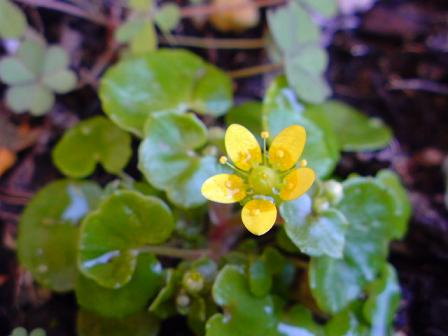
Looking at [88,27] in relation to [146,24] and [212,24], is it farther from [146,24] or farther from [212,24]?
[212,24]

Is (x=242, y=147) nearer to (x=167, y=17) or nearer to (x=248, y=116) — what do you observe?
(x=248, y=116)

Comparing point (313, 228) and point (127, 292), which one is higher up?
point (313, 228)

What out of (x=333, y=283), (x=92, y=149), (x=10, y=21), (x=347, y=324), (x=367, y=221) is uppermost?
(x=10, y=21)

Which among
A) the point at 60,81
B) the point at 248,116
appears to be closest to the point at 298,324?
the point at 248,116

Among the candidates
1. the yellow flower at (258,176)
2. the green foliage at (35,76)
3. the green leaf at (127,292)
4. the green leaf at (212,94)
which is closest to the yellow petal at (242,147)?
the yellow flower at (258,176)

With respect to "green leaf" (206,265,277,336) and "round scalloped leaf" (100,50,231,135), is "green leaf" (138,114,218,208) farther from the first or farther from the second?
"green leaf" (206,265,277,336)

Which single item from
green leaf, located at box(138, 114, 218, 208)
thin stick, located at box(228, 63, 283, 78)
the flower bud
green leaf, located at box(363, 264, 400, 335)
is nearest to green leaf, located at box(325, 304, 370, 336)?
green leaf, located at box(363, 264, 400, 335)
